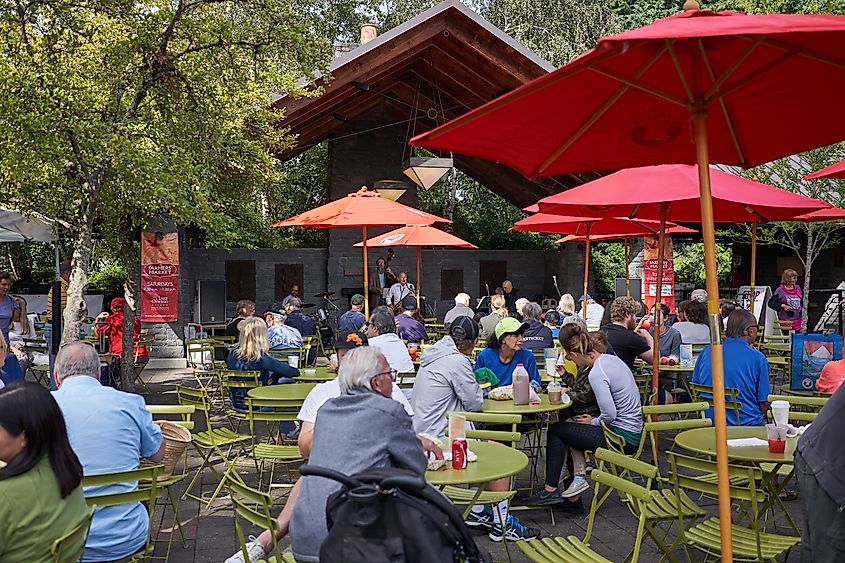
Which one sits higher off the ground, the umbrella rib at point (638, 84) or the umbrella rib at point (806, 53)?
the umbrella rib at point (806, 53)

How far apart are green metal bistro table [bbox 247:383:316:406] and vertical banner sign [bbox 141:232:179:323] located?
7.41m

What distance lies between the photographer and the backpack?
227 cm

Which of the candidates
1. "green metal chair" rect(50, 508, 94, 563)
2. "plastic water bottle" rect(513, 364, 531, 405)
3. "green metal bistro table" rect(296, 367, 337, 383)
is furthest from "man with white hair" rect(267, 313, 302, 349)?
"green metal chair" rect(50, 508, 94, 563)

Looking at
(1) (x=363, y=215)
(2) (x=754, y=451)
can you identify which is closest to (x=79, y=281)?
(1) (x=363, y=215)

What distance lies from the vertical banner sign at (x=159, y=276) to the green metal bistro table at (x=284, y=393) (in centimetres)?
741

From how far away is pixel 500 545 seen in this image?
5.16m

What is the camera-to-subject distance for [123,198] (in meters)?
9.70

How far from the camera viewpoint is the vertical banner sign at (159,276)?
13625 millimetres

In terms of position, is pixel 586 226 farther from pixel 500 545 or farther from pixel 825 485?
pixel 825 485

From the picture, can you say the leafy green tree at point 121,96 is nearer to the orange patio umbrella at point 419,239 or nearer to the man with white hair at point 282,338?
the man with white hair at point 282,338

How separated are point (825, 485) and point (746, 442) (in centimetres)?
215

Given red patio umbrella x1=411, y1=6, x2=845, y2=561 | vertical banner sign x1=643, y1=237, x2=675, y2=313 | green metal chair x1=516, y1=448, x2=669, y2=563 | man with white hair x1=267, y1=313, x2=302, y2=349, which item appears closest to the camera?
red patio umbrella x1=411, y1=6, x2=845, y2=561

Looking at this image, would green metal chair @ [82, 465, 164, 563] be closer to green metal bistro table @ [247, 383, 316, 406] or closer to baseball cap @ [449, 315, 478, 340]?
green metal bistro table @ [247, 383, 316, 406]

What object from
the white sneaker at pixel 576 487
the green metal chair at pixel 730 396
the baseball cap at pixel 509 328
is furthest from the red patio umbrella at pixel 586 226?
the white sneaker at pixel 576 487
